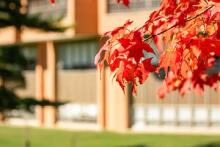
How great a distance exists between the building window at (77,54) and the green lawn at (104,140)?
4.23 metres

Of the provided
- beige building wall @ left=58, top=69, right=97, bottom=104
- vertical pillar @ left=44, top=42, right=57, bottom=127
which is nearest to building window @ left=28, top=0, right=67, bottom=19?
vertical pillar @ left=44, top=42, right=57, bottom=127

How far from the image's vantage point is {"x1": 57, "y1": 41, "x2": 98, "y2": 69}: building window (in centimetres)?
2436

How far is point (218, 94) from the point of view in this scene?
20281mm

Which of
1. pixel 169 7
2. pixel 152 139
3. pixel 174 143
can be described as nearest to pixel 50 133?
pixel 152 139

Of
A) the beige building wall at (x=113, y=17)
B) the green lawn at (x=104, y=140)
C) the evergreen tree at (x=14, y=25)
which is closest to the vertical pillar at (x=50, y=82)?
the beige building wall at (x=113, y=17)

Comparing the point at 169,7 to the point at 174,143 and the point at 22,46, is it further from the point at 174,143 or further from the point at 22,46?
the point at 22,46

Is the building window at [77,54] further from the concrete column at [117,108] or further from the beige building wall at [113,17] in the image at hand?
the beige building wall at [113,17]

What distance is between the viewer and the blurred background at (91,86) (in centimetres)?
2106

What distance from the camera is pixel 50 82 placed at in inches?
1006

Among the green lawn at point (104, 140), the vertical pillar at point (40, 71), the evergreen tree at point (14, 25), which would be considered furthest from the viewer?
the vertical pillar at point (40, 71)

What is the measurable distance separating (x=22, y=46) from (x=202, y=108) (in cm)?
1040

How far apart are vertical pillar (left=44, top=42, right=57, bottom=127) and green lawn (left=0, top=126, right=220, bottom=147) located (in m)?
4.01

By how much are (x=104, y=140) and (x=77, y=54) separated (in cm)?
748

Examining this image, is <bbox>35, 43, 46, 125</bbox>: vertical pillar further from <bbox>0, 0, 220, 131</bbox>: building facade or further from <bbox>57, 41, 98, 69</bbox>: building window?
<bbox>57, 41, 98, 69</bbox>: building window
